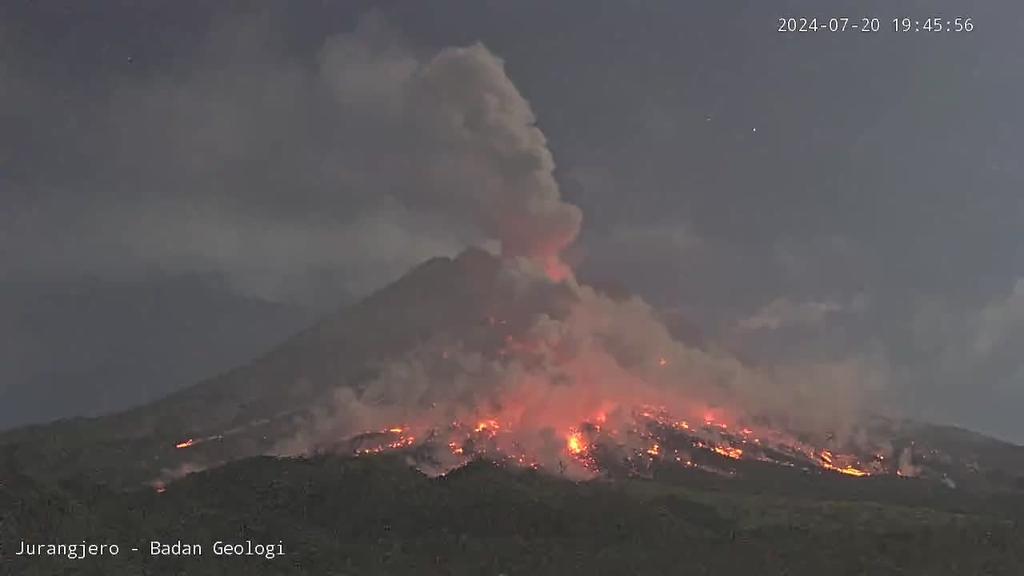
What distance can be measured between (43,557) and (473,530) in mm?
49290

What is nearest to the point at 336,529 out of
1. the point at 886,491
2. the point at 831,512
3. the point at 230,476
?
the point at 230,476

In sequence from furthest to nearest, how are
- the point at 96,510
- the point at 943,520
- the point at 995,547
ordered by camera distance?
the point at 943,520 → the point at 995,547 → the point at 96,510

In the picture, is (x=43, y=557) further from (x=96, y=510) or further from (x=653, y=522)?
(x=653, y=522)

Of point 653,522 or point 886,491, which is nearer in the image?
point 653,522

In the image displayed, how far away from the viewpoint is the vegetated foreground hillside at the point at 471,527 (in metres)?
94.9

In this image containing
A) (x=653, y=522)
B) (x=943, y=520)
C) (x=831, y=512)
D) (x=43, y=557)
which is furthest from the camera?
(x=831, y=512)

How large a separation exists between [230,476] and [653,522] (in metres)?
55.9

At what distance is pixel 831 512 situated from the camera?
136 metres

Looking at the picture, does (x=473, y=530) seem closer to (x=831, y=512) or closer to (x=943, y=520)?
(x=831, y=512)

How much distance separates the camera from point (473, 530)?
116 meters

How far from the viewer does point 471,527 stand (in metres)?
117

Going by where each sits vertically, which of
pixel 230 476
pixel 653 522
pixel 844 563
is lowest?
pixel 844 563

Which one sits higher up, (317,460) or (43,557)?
(317,460)

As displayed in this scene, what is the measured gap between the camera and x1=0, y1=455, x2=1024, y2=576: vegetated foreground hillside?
94.9 meters
